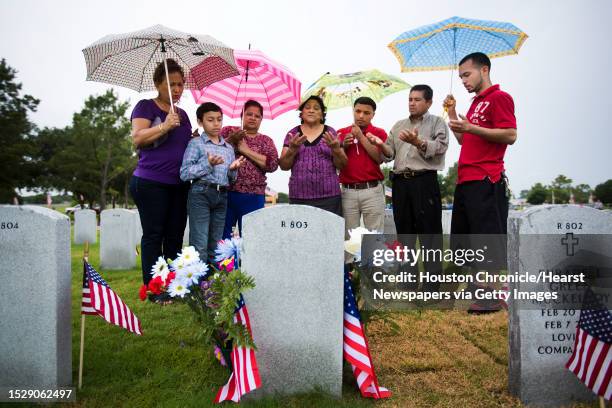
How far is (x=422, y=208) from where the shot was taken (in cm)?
493

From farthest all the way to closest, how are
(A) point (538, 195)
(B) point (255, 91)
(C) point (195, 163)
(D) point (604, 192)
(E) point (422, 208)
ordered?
1. (A) point (538, 195)
2. (D) point (604, 192)
3. (B) point (255, 91)
4. (E) point (422, 208)
5. (C) point (195, 163)

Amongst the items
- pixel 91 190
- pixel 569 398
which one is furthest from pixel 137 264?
pixel 91 190

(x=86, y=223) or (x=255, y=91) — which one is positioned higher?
(x=255, y=91)

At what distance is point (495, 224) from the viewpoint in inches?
173

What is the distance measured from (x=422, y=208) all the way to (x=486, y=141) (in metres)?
1.00

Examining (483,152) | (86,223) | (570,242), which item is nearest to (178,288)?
(570,242)

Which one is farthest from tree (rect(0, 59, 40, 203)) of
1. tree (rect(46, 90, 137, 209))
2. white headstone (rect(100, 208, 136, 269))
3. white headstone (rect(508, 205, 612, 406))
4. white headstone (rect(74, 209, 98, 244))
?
white headstone (rect(508, 205, 612, 406))

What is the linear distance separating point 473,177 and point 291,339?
2633 mm

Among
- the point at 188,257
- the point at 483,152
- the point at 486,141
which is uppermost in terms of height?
the point at 486,141

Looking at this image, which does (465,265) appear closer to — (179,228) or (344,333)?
(344,333)

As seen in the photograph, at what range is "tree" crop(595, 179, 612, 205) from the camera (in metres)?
84.8

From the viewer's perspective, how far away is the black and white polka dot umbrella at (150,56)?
4348 millimetres

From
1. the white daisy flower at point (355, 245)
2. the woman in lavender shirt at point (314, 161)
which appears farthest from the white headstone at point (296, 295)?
the woman in lavender shirt at point (314, 161)

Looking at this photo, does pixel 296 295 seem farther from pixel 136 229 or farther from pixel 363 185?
pixel 136 229
